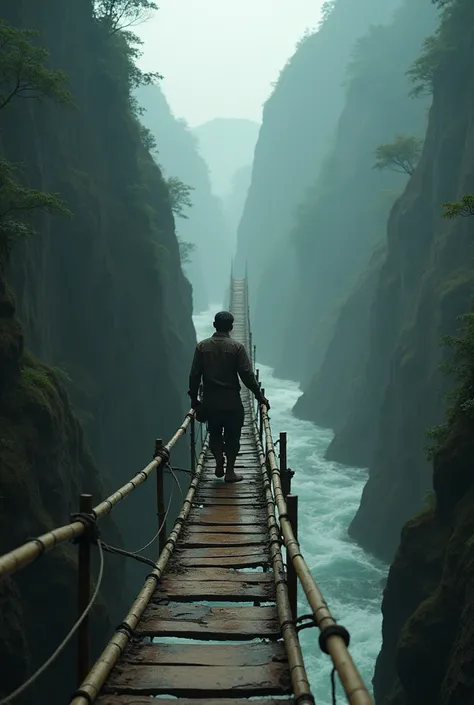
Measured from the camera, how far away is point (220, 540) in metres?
5.63

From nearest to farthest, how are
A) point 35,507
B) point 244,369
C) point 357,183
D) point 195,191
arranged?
point 244,369 < point 35,507 < point 357,183 < point 195,191

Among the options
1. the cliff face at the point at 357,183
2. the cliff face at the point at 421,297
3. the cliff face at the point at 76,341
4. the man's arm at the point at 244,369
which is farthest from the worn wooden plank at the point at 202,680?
the cliff face at the point at 357,183

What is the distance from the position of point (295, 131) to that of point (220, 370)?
7654cm

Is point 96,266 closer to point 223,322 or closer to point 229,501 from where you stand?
point 223,322

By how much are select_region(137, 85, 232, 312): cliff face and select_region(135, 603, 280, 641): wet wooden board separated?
115438 mm

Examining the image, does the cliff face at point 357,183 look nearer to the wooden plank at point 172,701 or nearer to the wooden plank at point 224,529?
the wooden plank at point 224,529


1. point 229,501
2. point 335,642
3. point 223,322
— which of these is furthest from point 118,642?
point 223,322

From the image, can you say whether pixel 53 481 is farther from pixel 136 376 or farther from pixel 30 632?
pixel 136 376

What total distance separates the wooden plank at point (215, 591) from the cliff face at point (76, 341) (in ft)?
12.4

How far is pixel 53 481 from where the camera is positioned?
1086cm

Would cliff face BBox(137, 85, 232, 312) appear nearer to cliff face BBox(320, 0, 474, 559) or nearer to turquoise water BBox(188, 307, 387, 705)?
turquoise water BBox(188, 307, 387, 705)

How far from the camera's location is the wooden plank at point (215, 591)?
14.3ft

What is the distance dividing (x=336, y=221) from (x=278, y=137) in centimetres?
3405

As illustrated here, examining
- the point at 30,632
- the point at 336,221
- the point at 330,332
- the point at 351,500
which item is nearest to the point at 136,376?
the point at 351,500
